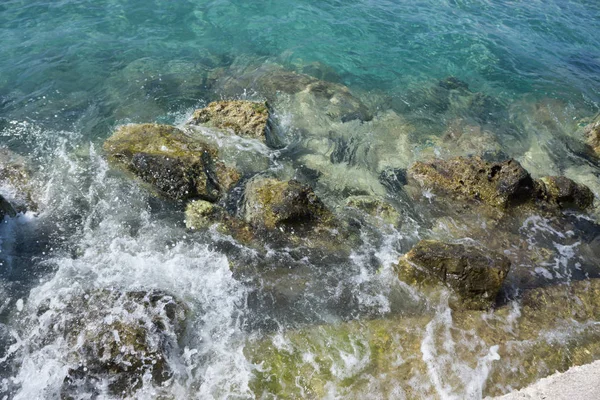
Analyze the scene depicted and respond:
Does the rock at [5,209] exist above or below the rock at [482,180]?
below

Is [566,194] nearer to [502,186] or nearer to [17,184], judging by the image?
[502,186]

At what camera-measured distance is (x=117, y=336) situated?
20.7 feet

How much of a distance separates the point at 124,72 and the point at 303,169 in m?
7.86

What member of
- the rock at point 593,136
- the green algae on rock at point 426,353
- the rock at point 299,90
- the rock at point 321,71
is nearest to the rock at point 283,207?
the green algae on rock at point 426,353

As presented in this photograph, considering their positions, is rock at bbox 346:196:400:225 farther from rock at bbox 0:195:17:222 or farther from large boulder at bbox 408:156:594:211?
rock at bbox 0:195:17:222

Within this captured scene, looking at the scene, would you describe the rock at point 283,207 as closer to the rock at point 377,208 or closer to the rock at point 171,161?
the rock at point 377,208

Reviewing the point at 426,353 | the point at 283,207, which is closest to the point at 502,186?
the point at 426,353

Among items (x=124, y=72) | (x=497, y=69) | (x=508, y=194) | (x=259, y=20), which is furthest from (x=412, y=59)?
(x=124, y=72)

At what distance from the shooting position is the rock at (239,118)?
1111 centimetres

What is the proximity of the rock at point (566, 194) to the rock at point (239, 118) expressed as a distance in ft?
24.5

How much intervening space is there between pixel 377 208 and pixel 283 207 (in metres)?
2.37

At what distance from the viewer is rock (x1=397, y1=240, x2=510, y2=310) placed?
740cm

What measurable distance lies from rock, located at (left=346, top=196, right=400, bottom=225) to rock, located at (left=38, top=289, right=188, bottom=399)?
4.53 meters

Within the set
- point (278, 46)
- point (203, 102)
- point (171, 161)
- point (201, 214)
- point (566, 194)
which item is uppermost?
point (278, 46)
